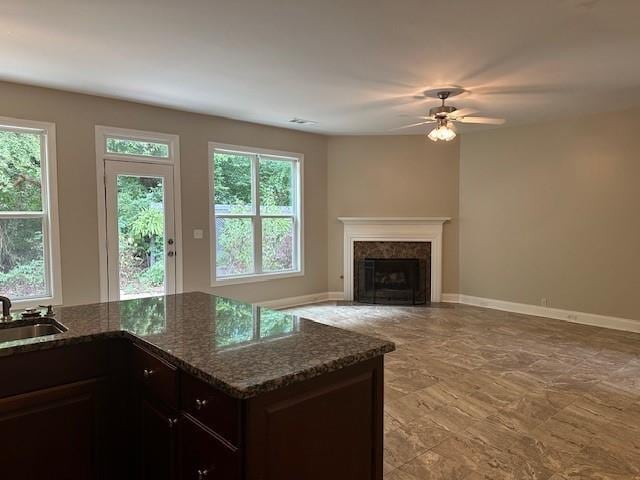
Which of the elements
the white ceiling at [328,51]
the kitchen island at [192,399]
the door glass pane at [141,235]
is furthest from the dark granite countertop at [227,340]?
the door glass pane at [141,235]

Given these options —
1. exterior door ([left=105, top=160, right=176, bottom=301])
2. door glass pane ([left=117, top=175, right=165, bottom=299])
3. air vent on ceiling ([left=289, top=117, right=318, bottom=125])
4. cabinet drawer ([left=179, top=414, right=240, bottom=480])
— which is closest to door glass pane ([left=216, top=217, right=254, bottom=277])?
exterior door ([left=105, top=160, right=176, bottom=301])

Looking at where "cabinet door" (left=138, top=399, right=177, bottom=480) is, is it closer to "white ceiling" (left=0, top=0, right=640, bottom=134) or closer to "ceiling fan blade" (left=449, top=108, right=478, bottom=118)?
"white ceiling" (left=0, top=0, right=640, bottom=134)

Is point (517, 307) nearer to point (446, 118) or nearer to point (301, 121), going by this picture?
point (446, 118)

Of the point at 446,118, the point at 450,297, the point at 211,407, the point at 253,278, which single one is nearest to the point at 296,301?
the point at 253,278

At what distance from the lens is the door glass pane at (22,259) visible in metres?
4.15

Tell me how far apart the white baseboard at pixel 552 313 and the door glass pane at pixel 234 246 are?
3117mm

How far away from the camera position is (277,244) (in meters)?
6.44

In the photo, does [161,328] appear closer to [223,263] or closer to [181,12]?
[181,12]

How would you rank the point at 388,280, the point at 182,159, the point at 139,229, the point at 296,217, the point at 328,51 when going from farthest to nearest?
the point at 388,280, the point at 296,217, the point at 182,159, the point at 139,229, the point at 328,51

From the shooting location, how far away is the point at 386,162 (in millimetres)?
6824

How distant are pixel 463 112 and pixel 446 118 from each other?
2.83 feet

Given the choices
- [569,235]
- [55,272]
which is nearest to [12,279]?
[55,272]

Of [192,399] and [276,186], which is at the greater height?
[276,186]

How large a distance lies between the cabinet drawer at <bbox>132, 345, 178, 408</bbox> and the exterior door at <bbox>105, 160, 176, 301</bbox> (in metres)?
3.26
